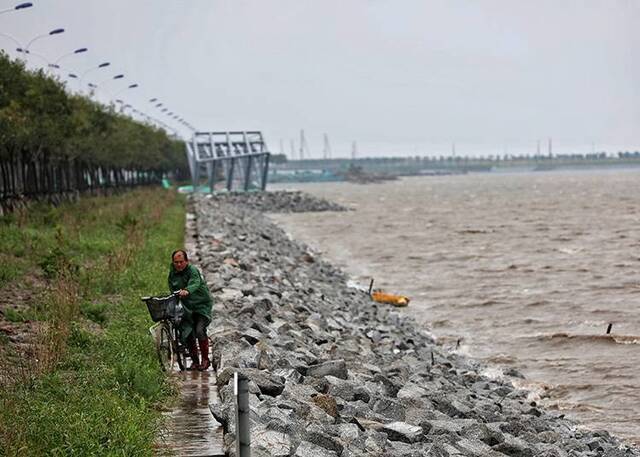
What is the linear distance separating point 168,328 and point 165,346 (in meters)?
0.32

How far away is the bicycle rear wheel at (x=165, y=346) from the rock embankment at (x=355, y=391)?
1.85 ft

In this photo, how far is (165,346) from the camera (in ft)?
40.2

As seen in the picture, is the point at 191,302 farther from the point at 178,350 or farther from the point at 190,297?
the point at 178,350

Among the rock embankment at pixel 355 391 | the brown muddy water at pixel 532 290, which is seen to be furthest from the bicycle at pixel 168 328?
the brown muddy water at pixel 532 290

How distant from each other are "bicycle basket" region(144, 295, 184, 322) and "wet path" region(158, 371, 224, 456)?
27.5 inches

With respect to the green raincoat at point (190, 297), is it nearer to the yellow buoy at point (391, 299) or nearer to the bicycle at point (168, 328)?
the bicycle at point (168, 328)

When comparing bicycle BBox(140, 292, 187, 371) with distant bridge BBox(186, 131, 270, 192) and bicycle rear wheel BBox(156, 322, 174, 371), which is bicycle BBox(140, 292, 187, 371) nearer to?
bicycle rear wheel BBox(156, 322, 174, 371)

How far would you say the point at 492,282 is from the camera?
32.6 metres

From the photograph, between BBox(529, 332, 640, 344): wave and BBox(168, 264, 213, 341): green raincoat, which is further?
BBox(529, 332, 640, 344): wave

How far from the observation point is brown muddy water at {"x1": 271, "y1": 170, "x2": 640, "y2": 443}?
58.0ft

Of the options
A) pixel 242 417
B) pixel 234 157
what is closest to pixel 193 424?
pixel 242 417

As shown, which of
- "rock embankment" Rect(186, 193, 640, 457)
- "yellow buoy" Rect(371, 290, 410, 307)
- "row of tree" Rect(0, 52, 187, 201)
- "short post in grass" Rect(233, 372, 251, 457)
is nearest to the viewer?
"short post in grass" Rect(233, 372, 251, 457)

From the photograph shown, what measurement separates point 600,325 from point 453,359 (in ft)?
20.1

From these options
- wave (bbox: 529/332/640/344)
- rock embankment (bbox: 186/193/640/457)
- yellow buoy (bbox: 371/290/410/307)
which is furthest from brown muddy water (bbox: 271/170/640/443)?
rock embankment (bbox: 186/193/640/457)
